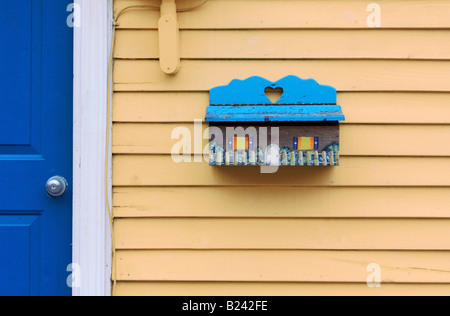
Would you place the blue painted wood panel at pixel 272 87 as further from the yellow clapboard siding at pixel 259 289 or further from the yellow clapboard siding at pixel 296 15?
the yellow clapboard siding at pixel 259 289

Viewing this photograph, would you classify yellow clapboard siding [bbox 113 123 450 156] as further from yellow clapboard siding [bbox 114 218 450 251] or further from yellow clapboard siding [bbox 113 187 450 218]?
yellow clapboard siding [bbox 114 218 450 251]

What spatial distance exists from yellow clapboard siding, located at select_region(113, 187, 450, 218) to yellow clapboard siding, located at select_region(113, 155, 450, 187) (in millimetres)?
31

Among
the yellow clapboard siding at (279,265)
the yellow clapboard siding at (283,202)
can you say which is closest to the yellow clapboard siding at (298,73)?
the yellow clapboard siding at (283,202)

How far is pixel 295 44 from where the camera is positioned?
178 cm

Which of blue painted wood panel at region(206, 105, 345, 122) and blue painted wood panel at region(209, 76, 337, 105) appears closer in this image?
blue painted wood panel at region(206, 105, 345, 122)

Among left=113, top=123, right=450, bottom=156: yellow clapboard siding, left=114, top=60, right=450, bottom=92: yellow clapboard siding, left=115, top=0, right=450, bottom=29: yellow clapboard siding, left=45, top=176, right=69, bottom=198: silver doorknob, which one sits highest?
left=115, top=0, right=450, bottom=29: yellow clapboard siding

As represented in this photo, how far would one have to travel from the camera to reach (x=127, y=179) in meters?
1.78

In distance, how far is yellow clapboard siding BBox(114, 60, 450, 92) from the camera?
1774mm

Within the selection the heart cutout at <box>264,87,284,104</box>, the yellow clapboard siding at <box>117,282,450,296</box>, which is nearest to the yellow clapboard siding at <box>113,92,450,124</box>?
the heart cutout at <box>264,87,284,104</box>

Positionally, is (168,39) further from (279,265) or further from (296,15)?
(279,265)

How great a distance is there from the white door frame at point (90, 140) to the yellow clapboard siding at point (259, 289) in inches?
7.5

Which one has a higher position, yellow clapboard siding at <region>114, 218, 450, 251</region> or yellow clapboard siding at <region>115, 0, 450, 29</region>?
yellow clapboard siding at <region>115, 0, 450, 29</region>

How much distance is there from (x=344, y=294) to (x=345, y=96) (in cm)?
87
